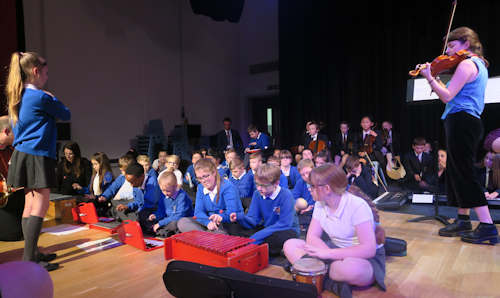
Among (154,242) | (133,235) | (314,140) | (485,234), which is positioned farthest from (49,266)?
(314,140)

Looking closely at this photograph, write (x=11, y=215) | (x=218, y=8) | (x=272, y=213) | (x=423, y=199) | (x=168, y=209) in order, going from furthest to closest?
(x=218, y=8), (x=423, y=199), (x=168, y=209), (x=11, y=215), (x=272, y=213)

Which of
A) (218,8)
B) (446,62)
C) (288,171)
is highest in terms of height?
(218,8)

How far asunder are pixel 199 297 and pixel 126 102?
738 centimetres

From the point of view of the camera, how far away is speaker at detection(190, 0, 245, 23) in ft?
26.8

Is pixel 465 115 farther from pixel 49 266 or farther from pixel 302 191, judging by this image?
pixel 49 266

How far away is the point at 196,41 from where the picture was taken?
412 inches

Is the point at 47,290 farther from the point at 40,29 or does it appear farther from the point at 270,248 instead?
the point at 40,29

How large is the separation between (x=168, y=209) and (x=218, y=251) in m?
1.48

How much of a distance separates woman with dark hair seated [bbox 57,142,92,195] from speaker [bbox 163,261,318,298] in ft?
11.6

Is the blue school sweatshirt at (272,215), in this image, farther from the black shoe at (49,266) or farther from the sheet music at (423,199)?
the sheet music at (423,199)

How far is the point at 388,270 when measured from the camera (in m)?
2.62

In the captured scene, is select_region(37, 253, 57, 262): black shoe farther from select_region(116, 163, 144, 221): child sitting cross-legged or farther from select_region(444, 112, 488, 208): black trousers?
select_region(444, 112, 488, 208): black trousers

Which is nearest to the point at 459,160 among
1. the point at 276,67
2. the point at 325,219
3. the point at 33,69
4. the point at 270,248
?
the point at 325,219

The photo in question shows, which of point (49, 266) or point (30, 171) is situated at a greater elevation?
point (30, 171)
